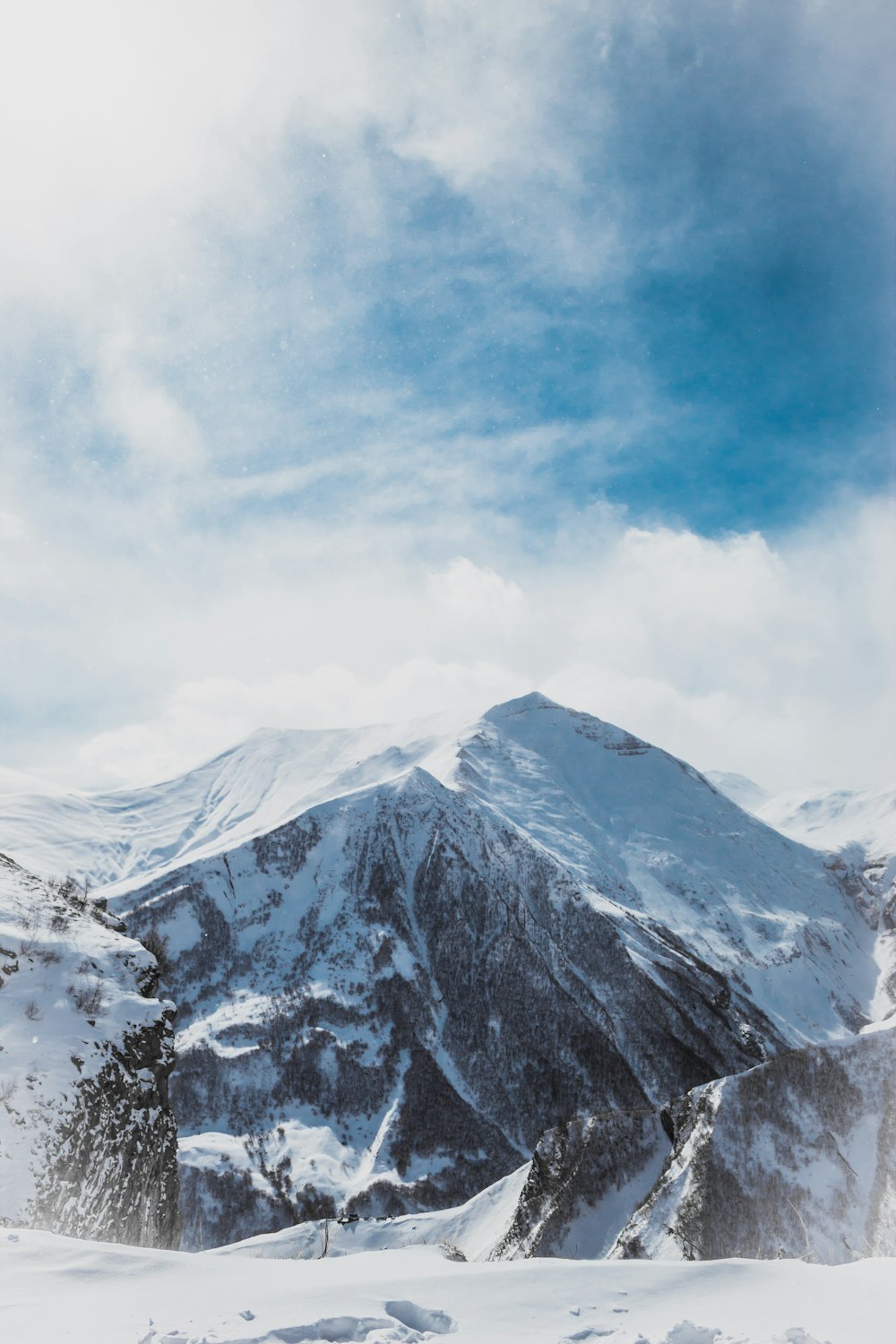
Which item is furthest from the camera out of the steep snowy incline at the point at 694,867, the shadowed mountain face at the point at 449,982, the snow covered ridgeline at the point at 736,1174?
the steep snowy incline at the point at 694,867

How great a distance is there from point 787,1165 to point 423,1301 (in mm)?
36094

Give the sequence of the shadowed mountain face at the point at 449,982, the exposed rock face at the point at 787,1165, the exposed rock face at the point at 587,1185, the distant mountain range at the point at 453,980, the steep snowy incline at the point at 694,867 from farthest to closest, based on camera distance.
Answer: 1. the steep snowy incline at the point at 694,867
2. the shadowed mountain face at the point at 449,982
3. the distant mountain range at the point at 453,980
4. the exposed rock face at the point at 587,1185
5. the exposed rock face at the point at 787,1165

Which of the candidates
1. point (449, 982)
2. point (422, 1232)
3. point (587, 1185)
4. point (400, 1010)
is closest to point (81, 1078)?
point (587, 1185)

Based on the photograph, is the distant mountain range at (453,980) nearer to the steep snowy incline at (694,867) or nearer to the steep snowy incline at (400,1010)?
the steep snowy incline at (400,1010)

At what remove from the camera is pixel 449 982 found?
435 ft

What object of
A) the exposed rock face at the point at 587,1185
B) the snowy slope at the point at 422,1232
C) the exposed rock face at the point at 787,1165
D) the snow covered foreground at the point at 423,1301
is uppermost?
the snow covered foreground at the point at 423,1301

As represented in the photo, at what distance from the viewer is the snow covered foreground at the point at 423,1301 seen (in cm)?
789

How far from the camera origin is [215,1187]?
89188 millimetres

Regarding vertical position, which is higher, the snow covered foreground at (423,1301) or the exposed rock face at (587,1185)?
the snow covered foreground at (423,1301)

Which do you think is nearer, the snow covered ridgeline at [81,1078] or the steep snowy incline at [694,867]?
the snow covered ridgeline at [81,1078]

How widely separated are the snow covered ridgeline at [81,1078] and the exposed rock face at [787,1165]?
25469 millimetres

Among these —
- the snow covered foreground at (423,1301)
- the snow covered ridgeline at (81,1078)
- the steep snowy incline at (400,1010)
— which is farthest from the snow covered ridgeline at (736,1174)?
the steep snowy incline at (400,1010)

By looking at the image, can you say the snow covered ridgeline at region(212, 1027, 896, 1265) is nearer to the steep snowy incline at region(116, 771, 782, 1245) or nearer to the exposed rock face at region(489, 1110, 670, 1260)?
the exposed rock face at region(489, 1110, 670, 1260)

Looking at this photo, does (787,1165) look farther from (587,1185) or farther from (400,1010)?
(400,1010)
